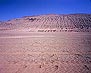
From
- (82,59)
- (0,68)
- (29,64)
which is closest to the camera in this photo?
(0,68)

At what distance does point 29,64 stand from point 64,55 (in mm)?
3121

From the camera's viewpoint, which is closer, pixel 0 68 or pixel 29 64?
pixel 0 68

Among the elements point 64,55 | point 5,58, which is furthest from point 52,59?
point 5,58

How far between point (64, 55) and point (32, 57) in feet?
7.86

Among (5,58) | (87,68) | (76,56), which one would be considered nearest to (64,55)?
(76,56)

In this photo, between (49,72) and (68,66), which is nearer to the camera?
(49,72)

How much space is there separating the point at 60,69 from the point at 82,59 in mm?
2471

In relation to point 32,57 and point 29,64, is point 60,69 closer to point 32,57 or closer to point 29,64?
point 29,64

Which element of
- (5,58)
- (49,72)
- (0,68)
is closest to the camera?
(49,72)

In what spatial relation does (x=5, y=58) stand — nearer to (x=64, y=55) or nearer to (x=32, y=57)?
(x=32, y=57)

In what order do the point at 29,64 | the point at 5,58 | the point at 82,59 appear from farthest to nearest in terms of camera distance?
1. the point at 5,58
2. the point at 82,59
3. the point at 29,64

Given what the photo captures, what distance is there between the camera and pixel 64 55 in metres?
12.4

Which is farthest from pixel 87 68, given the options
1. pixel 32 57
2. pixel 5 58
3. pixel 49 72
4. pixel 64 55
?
pixel 5 58

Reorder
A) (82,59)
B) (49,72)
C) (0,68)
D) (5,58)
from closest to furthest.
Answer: (49,72) < (0,68) < (82,59) < (5,58)
